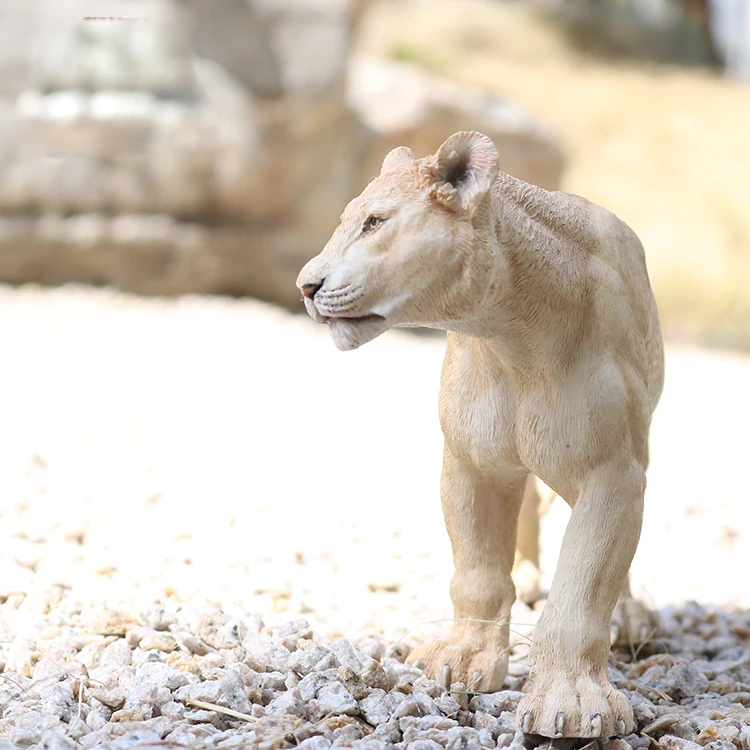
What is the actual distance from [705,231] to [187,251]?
6.41 metres

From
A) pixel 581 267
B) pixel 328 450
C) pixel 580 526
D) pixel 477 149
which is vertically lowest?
pixel 328 450

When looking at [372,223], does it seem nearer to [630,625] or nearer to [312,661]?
[312,661]

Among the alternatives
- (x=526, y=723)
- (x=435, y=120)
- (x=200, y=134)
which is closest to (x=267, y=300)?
(x=200, y=134)

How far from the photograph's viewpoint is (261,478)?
392 cm

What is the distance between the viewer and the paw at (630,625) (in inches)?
104

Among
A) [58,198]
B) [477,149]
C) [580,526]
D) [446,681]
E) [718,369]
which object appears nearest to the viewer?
[477,149]

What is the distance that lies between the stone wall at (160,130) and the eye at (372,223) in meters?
5.57

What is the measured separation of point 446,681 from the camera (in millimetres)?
2199

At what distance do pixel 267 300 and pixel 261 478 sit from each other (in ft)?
14.2

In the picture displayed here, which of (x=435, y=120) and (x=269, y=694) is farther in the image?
(x=435, y=120)

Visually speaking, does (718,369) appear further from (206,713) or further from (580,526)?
(206,713)

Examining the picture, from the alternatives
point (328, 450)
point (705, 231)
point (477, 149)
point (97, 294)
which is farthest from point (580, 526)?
point (705, 231)

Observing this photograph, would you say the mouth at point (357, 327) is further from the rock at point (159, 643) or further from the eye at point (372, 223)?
the rock at point (159, 643)

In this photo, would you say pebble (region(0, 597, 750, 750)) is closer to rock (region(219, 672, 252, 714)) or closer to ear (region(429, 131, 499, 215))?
rock (region(219, 672, 252, 714))
